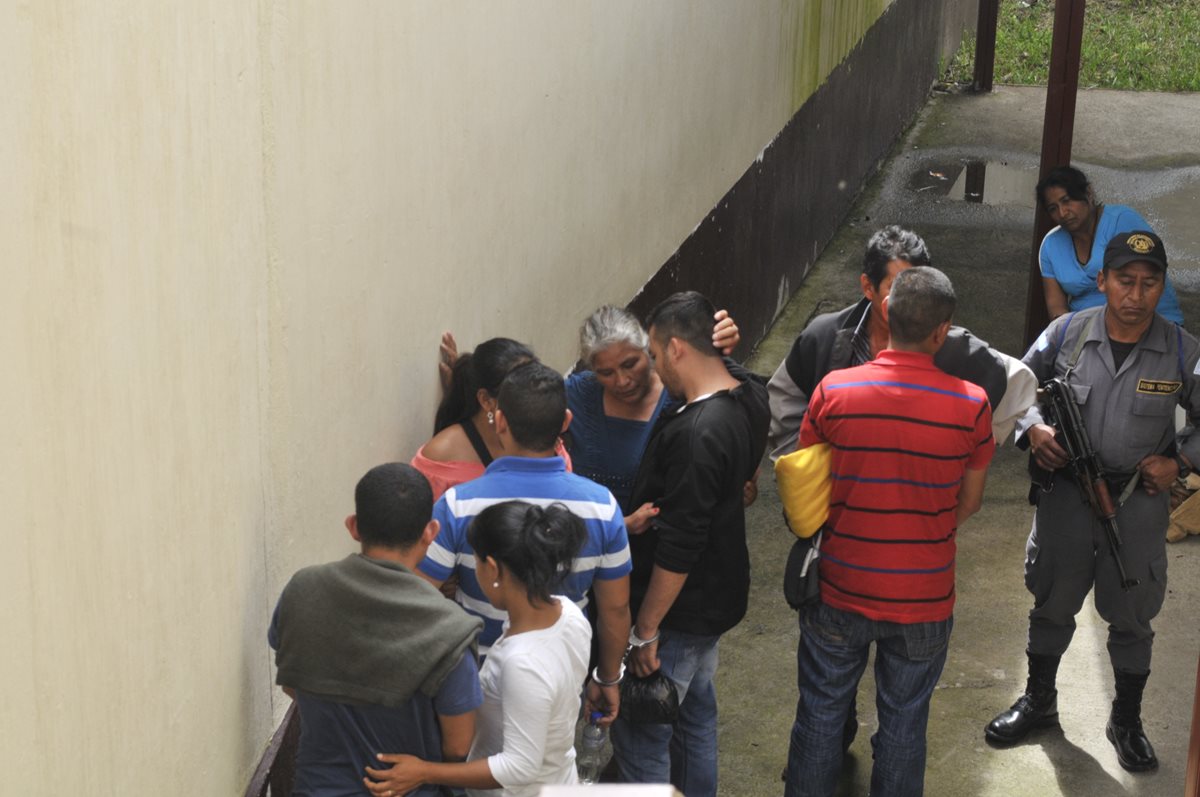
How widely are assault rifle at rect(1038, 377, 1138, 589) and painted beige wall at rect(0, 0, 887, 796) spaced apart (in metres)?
1.85

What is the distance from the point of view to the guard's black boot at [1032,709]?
5207 mm

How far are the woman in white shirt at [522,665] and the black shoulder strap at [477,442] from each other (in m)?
0.72

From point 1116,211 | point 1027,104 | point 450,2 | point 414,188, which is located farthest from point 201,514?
point 1027,104

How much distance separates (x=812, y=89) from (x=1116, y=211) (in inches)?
171

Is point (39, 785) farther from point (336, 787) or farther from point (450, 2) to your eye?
point (450, 2)

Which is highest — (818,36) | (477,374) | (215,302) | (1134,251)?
(818,36)

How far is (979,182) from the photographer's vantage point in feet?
42.0

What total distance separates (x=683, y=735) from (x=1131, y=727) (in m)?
1.74

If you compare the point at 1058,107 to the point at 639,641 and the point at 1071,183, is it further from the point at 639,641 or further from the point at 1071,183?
the point at 639,641

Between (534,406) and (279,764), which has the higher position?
(534,406)

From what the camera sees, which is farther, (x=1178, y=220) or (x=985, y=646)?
(x=1178, y=220)

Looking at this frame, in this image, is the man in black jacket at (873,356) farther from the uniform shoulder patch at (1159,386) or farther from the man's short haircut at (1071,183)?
the man's short haircut at (1071,183)

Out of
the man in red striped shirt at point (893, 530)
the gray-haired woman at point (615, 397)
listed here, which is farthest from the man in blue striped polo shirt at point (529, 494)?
the man in red striped shirt at point (893, 530)

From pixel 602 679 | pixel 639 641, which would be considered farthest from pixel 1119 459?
pixel 602 679
